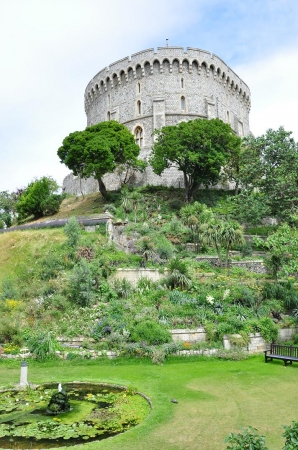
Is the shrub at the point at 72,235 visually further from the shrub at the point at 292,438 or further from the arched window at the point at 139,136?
the arched window at the point at 139,136

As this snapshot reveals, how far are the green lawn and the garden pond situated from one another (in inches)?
16.6

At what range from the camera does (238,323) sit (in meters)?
15.2

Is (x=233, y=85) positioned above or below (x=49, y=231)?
above

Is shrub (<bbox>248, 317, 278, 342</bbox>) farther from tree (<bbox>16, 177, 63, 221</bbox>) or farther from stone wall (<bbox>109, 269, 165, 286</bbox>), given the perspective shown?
tree (<bbox>16, 177, 63, 221</bbox>)

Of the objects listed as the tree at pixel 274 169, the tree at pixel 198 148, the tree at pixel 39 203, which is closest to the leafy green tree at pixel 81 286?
the tree at pixel 274 169

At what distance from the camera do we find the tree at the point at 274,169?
28.3m

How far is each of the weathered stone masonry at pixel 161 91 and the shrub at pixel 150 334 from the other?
26046 millimetres

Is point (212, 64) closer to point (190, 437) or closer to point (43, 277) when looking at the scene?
point (43, 277)

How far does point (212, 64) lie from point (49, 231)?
92.5 ft

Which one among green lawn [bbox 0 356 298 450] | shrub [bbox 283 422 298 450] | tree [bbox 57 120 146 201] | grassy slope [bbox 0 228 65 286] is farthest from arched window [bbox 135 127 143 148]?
shrub [bbox 283 422 298 450]

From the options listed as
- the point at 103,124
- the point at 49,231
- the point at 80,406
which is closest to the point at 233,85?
the point at 103,124

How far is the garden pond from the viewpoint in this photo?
23.6 ft

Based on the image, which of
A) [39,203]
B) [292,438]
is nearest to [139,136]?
[39,203]

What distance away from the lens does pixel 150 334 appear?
569 inches
